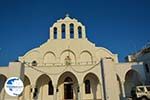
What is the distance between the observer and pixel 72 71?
2642cm

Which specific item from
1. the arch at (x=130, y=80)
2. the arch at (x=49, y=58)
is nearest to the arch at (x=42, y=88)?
the arch at (x=49, y=58)

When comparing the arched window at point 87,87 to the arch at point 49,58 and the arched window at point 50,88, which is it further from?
the arch at point 49,58

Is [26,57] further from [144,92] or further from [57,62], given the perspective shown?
[144,92]

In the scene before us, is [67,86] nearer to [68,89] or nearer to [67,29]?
[68,89]

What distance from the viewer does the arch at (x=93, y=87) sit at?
1070 inches

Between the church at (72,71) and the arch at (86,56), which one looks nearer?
the church at (72,71)

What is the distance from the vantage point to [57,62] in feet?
95.3

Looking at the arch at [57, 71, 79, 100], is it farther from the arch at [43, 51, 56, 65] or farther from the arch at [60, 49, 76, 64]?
the arch at [43, 51, 56, 65]

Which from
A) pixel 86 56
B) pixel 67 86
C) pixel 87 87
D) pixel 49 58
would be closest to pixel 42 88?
pixel 67 86

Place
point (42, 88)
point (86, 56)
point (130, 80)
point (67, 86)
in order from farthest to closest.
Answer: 1. point (86, 56)
2. point (130, 80)
3. point (67, 86)
4. point (42, 88)

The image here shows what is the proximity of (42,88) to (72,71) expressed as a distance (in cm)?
514

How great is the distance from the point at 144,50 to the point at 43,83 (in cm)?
1669

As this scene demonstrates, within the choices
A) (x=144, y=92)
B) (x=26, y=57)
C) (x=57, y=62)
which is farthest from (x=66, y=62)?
(x=144, y=92)

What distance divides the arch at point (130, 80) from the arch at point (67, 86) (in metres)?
7.45
